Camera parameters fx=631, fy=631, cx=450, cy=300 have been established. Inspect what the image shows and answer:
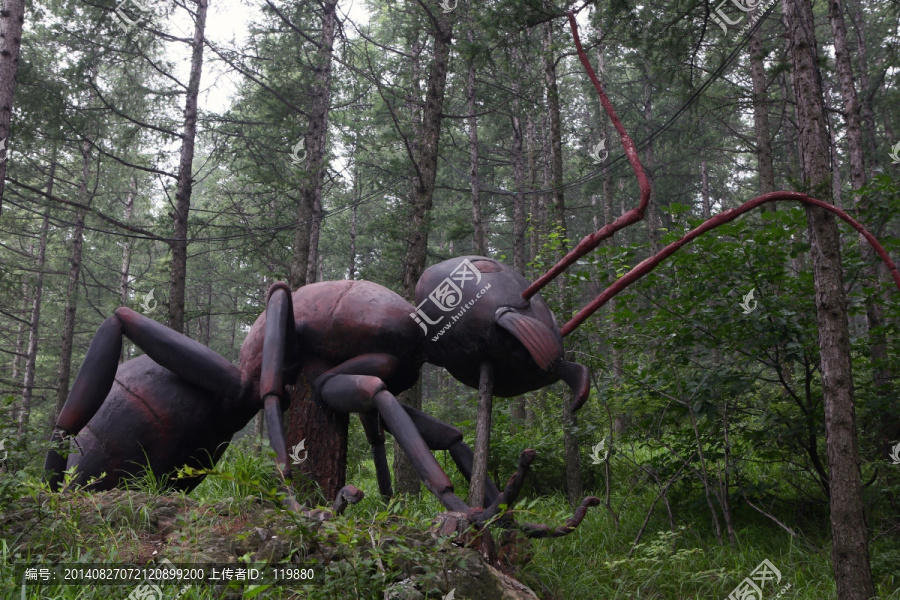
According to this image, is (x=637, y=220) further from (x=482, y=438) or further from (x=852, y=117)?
(x=852, y=117)

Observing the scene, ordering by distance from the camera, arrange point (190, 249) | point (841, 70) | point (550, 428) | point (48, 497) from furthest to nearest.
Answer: point (190, 249), point (550, 428), point (841, 70), point (48, 497)

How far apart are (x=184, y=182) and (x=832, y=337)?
1108cm

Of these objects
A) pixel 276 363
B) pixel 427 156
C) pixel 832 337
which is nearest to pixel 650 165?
pixel 427 156

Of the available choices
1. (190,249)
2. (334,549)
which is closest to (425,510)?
(334,549)

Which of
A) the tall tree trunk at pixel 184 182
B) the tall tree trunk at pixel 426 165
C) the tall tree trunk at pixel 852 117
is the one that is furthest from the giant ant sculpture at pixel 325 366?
the tall tree trunk at pixel 184 182

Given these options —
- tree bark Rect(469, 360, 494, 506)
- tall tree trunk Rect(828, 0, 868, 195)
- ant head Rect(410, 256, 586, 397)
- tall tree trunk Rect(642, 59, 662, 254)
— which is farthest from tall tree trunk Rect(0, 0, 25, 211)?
tall tree trunk Rect(642, 59, 662, 254)

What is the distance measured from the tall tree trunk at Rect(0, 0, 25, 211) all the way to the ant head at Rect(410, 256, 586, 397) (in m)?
5.45

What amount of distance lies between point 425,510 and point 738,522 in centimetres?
320

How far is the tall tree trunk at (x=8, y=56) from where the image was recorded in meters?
6.69

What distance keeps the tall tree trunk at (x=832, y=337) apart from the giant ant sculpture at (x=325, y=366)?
91 centimetres

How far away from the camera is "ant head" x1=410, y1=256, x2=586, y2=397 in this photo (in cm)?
375

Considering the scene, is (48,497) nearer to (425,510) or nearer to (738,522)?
(425,510)

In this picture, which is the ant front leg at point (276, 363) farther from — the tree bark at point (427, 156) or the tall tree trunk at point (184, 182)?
the tall tree trunk at point (184, 182)

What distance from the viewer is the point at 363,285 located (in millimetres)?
4551
